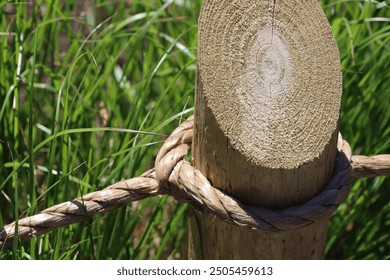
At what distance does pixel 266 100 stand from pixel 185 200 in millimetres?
239

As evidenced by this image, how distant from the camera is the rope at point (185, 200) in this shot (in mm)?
1279

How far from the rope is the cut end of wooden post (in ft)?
0.28

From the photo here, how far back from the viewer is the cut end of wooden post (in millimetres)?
1245

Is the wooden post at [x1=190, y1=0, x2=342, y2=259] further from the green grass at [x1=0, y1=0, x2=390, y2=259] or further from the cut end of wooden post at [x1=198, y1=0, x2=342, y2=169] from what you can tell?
the green grass at [x1=0, y1=0, x2=390, y2=259]

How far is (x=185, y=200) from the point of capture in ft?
4.40

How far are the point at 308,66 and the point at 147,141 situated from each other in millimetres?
400

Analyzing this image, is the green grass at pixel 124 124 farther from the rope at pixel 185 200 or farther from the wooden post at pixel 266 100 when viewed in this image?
the wooden post at pixel 266 100

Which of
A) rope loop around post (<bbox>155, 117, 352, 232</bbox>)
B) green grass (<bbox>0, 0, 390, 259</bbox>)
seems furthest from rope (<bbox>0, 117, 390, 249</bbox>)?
→ green grass (<bbox>0, 0, 390, 259</bbox>)

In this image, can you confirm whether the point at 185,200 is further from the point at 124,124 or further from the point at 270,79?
the point at 124,124

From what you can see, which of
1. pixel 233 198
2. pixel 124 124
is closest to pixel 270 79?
pixel 233 198

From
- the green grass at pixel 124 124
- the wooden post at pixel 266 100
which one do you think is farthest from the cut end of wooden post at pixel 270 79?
the green grass at pixel 124 124

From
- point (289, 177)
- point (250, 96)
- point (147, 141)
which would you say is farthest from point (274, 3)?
point (147, 141)

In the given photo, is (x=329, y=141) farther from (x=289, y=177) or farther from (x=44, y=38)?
(x=44, y=38)

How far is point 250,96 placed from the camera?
126 cm
